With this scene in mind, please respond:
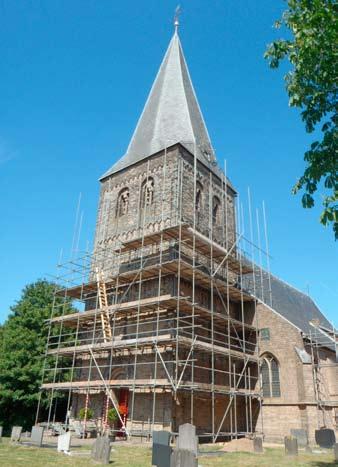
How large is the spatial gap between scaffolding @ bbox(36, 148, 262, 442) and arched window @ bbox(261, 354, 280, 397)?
0.47 meters

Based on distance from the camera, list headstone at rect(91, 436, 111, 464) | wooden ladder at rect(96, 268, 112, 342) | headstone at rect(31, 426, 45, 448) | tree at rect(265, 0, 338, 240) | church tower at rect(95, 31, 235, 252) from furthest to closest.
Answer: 1. church tower at rect(95, 31, 235, 252)
2. wooden ladder at rect(96, 268, 112, 342)
3. headstone at rect(31, 426, 45, 448)
4. headstone at rect(91, 436, 111, 464)
5. tree at rect(265, 0, 338, 240)

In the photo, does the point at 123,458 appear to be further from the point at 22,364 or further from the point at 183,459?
the point at 22,364

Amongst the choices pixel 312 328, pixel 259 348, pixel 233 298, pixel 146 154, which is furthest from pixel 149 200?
pixel 312 328

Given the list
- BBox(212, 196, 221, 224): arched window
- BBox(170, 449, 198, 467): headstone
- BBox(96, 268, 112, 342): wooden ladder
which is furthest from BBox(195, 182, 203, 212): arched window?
BBox(170, 449, 198, 467): headstone

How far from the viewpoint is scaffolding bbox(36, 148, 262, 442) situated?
1773 cm

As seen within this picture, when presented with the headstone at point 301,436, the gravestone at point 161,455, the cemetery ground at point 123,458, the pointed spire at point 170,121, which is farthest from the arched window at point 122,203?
the gravestone at point 161,455

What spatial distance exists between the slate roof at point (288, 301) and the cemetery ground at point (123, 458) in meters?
11.5

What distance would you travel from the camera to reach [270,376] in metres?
22.1

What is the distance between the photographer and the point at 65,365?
26.5 meters

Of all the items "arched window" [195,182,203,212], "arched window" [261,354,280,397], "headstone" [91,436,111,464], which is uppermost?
"arched window" [195,182,203,212]

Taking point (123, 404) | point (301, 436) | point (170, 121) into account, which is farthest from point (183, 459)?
point (170, 121)

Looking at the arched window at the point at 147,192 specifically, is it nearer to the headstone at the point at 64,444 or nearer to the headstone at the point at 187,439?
the headstone at the point at 187,439

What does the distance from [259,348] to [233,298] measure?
3073 millimetres

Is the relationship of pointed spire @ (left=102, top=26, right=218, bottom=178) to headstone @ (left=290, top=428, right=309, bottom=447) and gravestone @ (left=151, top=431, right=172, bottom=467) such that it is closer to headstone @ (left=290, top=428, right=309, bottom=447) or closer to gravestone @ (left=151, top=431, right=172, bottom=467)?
headstone @ (left=290, top=428, right=309, bottom=447)
